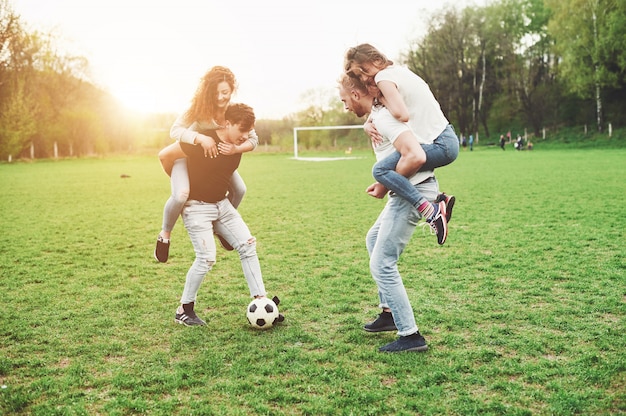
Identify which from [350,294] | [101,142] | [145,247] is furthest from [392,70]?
[101,142]

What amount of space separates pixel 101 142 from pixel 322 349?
59156 millimetres

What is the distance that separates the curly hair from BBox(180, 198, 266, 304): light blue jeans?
0.79 meters

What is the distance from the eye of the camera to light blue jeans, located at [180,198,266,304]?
5133 mm

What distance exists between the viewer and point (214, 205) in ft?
17.1

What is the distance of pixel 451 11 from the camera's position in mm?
59625

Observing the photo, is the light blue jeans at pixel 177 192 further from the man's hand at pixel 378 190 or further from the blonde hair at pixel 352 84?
the blonde hair at pixel 352 84

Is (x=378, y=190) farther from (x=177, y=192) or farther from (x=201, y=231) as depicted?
(x=177, y=192)

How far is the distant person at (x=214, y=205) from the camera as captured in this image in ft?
16.4

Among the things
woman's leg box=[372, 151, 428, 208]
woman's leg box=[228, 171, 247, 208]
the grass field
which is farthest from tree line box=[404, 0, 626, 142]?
woman's leg box=[372, 151, 428, 208]

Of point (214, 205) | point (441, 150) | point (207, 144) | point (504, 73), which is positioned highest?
point (504, 73)

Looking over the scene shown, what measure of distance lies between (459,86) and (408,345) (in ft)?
198

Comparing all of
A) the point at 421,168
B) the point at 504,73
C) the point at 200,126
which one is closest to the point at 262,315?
the point at 200,126

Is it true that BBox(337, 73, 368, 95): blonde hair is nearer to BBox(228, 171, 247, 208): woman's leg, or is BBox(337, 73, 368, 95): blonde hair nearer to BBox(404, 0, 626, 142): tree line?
BBox(228, 171, 247, 208): woman's leg

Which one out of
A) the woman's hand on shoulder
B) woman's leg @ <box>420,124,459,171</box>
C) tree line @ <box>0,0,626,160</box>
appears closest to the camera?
woman's leg @ <box>420,124,459,171</box>
